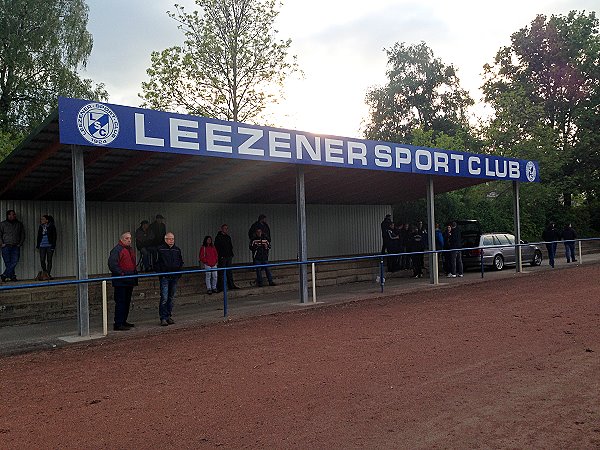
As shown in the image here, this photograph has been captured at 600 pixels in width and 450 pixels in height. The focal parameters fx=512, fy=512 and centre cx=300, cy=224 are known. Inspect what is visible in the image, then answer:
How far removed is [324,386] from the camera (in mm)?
5344

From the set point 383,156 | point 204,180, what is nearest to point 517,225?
point 383,156

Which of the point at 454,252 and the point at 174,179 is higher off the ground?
the point at 174,179

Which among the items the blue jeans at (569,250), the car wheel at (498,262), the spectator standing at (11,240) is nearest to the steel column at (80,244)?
the spectator standing at (11,240)

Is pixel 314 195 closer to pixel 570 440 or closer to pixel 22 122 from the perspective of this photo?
pixel 570 440

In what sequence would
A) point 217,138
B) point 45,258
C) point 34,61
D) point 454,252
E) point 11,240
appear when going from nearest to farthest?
point 217,138 < point 11,240 < point 45,258 < point 454,252 < point 34,61

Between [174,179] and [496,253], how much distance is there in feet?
39.6

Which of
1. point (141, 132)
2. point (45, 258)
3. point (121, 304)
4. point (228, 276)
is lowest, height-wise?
point (121, 304)

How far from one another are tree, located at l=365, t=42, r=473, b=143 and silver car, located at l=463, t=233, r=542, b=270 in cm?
2566

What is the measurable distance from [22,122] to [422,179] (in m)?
22.1

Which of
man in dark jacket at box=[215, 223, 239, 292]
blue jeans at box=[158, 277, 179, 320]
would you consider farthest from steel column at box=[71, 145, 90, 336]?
man in dark jacket at box=[215, 223, 239, 292]

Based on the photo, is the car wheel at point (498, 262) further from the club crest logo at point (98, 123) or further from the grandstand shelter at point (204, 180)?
the club crest logo at point (98, 123)

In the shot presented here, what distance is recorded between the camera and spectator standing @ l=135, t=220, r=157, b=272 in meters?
13.6

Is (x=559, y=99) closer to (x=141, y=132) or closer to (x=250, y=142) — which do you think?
(x=250, y=142)

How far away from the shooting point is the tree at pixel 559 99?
95.2 feet
